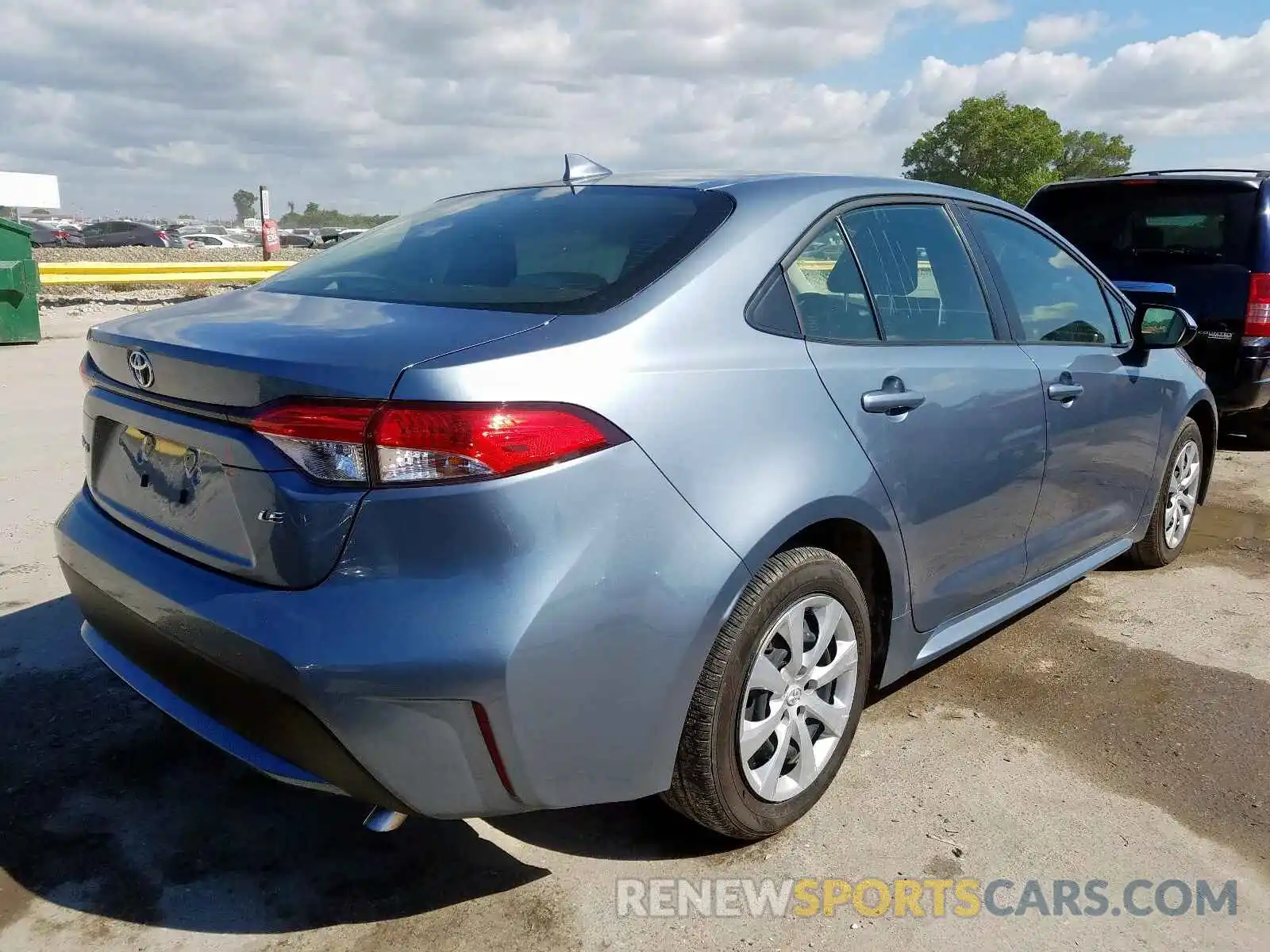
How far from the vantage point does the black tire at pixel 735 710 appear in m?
2.23

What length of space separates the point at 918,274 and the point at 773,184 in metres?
0.59

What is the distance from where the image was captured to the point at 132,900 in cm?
232

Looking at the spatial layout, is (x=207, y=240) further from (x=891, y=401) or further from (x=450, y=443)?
(x=450, y=443)

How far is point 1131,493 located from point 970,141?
257 ft

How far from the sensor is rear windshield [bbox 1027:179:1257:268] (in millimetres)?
6340

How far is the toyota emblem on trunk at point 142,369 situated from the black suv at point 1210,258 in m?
5.34

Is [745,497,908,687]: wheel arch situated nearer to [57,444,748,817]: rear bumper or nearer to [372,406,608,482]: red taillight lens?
[57,444,748,817]: rear bumper

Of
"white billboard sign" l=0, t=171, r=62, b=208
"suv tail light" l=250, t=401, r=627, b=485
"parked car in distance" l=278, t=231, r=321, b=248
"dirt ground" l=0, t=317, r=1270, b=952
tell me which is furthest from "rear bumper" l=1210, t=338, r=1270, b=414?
"white billboard sign" l=0, t=171, r=62, b=208

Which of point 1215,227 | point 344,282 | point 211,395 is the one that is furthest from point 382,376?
point 1215,227

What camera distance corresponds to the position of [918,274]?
3.06 meters

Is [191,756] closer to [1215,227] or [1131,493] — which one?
[1131,493]

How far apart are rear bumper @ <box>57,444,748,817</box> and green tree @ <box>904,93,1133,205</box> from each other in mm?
73575

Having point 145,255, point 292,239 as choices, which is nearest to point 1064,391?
point 145,255

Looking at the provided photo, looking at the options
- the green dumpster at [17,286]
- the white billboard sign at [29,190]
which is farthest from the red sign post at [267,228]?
the white billboard sign at [29,190]
